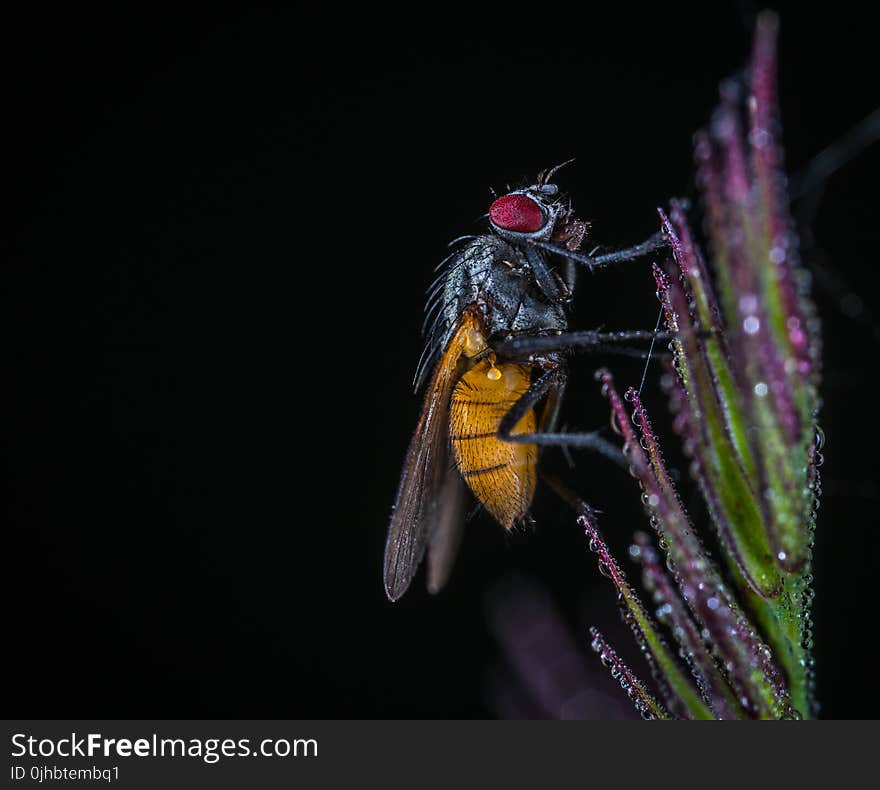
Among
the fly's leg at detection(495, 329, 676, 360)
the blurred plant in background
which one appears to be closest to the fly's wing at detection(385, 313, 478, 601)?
the fly's leg at detection(495, 329, 676, 360)

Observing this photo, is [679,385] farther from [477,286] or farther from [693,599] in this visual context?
[477,286]

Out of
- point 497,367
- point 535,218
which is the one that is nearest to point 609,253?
point 535,218

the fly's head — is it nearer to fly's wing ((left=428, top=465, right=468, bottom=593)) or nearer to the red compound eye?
the red compound eye

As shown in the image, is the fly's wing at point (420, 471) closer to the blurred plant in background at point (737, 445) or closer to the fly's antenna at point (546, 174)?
the fly's antenna at point (546, 174)

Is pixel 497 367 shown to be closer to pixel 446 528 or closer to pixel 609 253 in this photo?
pixel 609 253

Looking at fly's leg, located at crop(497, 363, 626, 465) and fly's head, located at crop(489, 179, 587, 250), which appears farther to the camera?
fly's head, located at crop(489, 179, 587, 250)

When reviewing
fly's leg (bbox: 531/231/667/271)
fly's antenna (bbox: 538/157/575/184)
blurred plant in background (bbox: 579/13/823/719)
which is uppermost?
fly's antenna (bbox: 538/157/575/184)
